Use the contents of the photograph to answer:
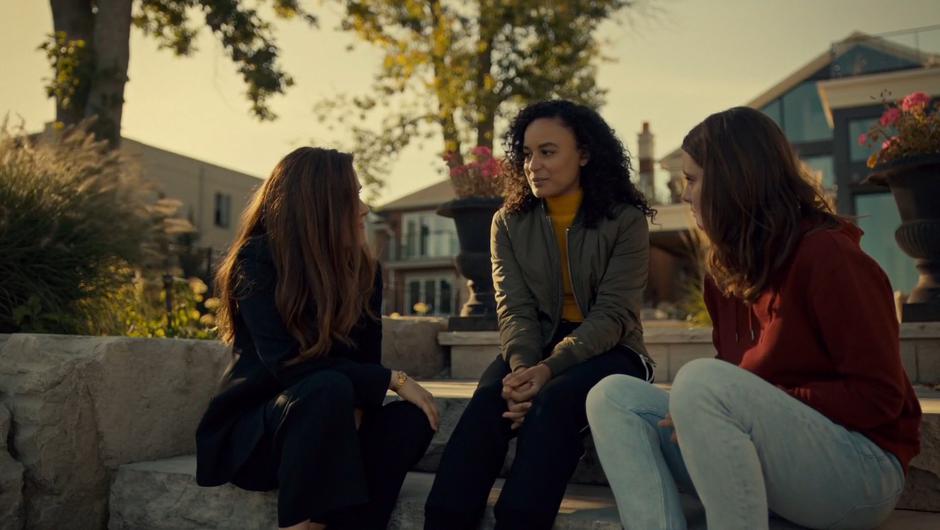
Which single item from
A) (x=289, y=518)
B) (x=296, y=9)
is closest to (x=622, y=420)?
(x=289, y=518)

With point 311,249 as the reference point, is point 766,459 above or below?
below

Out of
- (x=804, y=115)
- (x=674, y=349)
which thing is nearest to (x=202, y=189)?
(x=804, y=115)

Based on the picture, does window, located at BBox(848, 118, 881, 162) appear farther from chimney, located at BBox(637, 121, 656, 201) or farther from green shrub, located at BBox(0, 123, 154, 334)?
green shrub, located at BBox(0, 123, 154, 334)

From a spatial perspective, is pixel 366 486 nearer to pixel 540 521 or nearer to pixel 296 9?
pixel 540 521

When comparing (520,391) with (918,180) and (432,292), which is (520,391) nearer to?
(918,180)

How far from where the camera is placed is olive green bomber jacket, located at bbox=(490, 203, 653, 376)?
7.29ft

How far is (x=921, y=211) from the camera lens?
13.1 ft

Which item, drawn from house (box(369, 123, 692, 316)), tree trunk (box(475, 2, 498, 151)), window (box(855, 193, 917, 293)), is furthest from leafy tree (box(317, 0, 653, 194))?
house (box(369, 123, 692, 316))

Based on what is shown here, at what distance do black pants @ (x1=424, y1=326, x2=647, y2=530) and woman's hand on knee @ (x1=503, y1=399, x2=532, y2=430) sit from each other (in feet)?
0.07

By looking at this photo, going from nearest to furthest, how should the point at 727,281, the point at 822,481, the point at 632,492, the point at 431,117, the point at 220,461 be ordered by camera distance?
the point at 822,481 < the point at 632,492 < the point at 727,281 < the point at 220,461 < the point at 431,117

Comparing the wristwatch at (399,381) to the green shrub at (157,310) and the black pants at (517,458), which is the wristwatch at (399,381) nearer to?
the black pants at (517,458)

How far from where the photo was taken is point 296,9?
8.72 m

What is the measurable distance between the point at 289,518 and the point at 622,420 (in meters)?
0.80

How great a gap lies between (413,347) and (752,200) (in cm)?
276
